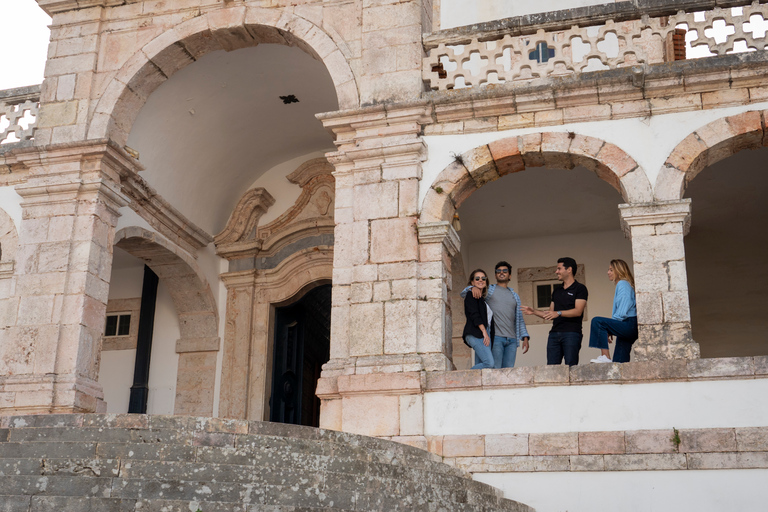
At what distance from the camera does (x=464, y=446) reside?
7.35 metres

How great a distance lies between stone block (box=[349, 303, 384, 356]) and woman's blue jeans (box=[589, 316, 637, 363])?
1.77 metres

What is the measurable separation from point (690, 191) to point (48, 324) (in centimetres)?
674

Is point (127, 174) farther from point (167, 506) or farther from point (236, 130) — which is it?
point (167, 506)

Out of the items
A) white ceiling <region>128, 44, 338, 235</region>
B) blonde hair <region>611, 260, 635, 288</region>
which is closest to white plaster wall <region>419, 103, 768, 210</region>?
blonde hair <region>611, 260, 635, 288</region>

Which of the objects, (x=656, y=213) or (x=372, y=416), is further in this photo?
(x=656, y=213)

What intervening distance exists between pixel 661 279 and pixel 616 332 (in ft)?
1.87

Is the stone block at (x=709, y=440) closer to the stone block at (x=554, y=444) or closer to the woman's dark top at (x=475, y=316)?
the stone block at (x=554, y=444)

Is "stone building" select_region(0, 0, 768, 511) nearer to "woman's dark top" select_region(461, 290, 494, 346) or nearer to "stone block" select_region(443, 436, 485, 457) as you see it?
"stone block" select_region(443, 436, 485, 457)

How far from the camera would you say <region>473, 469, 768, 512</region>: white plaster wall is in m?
6.68

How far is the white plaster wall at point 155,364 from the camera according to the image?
11.1m

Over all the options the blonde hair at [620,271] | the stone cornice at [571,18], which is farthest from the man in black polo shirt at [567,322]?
the stone cornice at [571,18]

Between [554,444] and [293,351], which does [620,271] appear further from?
[293,351]

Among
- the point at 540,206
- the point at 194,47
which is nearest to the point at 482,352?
the point at 540,206

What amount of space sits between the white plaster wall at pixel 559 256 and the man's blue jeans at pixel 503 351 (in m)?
2.55
